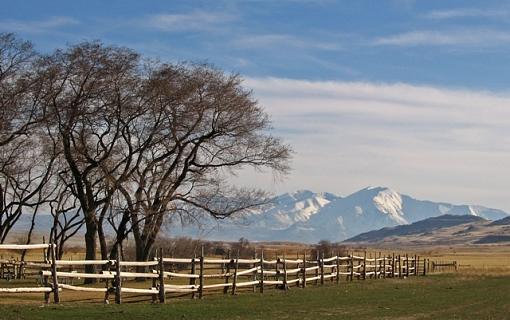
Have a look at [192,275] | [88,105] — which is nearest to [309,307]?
[192,275]

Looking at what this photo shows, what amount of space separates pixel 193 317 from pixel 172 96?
2077 cm

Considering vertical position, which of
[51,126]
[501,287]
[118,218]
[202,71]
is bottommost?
[501,287]

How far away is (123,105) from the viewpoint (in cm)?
4122

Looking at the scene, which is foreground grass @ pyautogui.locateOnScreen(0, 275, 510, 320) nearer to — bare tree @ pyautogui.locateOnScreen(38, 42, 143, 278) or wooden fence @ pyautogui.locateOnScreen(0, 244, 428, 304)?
wooden fence @ pyautogui.locateOnScreen(0, 244, 428, 304)

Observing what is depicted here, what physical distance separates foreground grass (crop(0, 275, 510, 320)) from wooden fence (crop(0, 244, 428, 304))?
2.72ft

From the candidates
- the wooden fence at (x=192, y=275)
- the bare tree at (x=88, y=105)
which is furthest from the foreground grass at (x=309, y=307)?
the bare tree at (x=88, y=105)

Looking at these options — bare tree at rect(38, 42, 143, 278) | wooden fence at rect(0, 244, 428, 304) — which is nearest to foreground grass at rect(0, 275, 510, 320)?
wooden fence at rect(0, 244, 428, 304)

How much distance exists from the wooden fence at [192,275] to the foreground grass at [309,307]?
830 mm

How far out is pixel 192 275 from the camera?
32.2 m

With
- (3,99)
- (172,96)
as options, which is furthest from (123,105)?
(3,99)

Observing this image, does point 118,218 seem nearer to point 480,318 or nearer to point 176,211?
point 176,211

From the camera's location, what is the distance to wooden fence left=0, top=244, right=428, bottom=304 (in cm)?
2684

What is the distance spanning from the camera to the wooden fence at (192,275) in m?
26.8

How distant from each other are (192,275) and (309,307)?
20.7 ft
